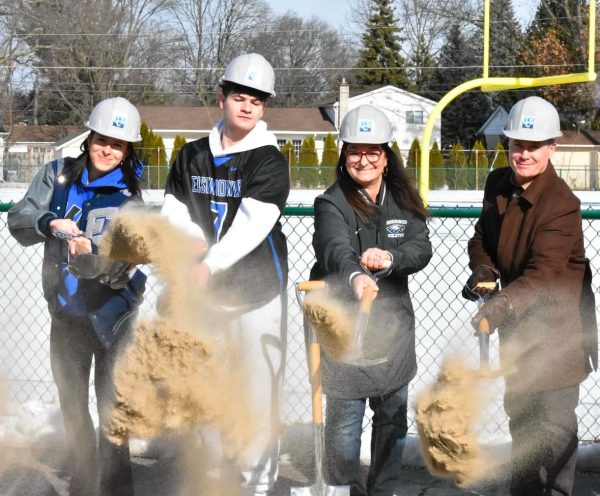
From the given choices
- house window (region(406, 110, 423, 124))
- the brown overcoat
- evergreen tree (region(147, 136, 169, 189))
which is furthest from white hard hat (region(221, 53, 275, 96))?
house window (region(406, 110, 423, 124))

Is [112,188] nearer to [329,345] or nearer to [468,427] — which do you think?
[329,345]

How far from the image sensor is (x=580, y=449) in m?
4.84

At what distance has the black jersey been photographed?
12.7 feet

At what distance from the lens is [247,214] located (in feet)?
12.4

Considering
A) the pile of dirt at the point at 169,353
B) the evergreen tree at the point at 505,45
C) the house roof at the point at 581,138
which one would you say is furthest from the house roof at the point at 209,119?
the pile of dirt at the point at 169,353

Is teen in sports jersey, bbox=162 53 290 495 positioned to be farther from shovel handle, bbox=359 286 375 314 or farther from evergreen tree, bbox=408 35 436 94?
evergreen tree, bbox=408 35 436 94

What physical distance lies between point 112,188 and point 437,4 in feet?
143

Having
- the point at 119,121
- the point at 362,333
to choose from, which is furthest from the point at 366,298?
the point at 119,121

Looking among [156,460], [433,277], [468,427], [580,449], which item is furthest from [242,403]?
[433,277]

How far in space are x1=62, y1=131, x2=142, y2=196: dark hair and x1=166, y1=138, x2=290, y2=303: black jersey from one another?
0.87 feet

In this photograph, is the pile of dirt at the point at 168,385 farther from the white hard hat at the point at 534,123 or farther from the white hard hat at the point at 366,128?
the white hard hat at the point at 534,123

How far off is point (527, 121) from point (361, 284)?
1.06 m

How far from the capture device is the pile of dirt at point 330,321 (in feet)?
11.1

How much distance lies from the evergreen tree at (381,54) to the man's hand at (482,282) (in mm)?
58279
